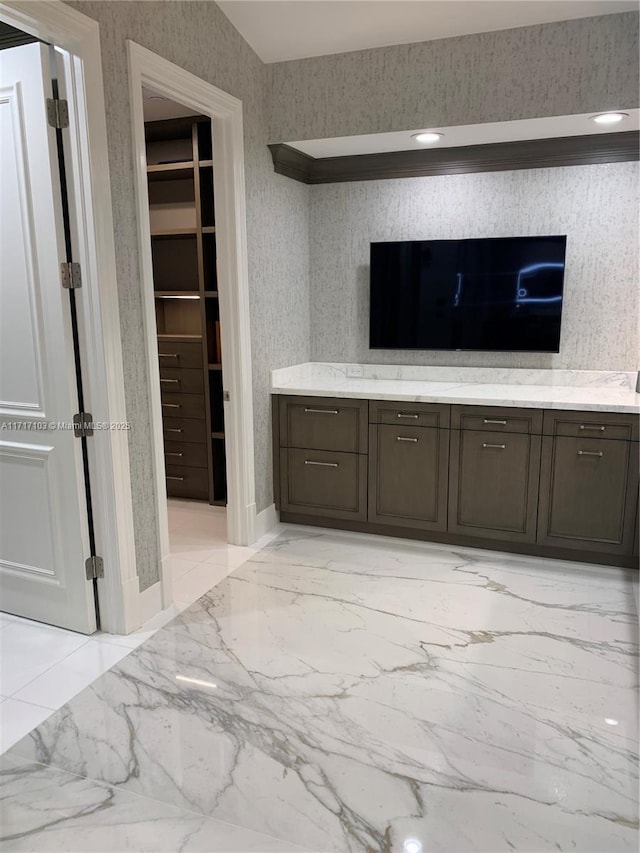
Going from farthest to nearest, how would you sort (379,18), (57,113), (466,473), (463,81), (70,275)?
(466,473) → (463,81) → (379,18) → (70,275) → (57,113)

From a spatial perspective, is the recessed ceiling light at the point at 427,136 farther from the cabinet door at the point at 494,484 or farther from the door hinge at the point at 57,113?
the door hinge at the point at 57,113

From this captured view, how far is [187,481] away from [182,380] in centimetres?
73

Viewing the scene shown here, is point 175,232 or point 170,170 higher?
point 170,170

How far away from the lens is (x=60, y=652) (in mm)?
2672

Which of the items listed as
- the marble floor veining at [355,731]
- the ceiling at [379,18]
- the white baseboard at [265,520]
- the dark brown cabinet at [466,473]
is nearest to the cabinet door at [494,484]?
the dark brown cabinet at [466,473]

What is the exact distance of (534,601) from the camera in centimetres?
311

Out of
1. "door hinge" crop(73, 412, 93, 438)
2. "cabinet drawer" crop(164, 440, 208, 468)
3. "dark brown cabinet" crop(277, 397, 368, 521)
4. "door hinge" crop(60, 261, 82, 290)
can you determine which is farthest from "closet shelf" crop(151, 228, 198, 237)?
"door hinge" crop(73, 412, 93, 438)

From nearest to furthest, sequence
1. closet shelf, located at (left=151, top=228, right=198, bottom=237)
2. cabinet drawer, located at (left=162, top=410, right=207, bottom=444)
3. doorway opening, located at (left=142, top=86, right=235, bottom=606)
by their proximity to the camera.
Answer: doorway opening, located at (left=142, top=86, right=235, bottom=606), closet shelf, located at (left=151, top=228, right=198, bottom=237), cabinet drawer, located at (left=162, top=410, right=207, bottom=444)

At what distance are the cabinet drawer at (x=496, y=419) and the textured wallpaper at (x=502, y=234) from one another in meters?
0.69

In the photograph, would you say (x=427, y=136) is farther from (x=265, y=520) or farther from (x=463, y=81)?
(x=265, y=520)

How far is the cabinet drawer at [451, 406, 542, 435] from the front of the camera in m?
3.41

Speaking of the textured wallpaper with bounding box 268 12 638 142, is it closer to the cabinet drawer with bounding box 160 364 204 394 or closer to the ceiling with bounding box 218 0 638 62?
the ceiling with bounding box 218 0 638 62

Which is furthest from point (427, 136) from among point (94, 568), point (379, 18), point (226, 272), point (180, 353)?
point (94, 568)

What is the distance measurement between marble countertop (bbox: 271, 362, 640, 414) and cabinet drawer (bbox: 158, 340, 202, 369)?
66cm
